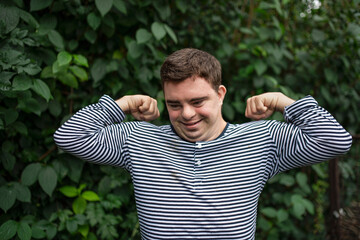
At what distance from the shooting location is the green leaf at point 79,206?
1783mm

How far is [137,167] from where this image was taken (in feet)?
3.89

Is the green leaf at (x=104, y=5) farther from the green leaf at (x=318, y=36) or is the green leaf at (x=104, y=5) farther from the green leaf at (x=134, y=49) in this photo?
the green leaf at (x=318, y=36)

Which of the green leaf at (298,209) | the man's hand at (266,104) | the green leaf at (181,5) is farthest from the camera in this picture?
the green leaf at (298,209)

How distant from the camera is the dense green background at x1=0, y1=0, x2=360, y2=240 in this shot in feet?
5.17

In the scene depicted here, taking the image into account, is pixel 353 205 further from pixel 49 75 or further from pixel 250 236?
pixel 49 75

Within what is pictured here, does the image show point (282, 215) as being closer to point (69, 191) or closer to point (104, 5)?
point (69, 191)

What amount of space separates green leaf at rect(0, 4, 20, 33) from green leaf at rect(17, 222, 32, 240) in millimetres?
821

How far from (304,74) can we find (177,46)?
915 millimetres

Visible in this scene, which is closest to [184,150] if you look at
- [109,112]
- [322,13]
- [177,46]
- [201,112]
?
[201,112]

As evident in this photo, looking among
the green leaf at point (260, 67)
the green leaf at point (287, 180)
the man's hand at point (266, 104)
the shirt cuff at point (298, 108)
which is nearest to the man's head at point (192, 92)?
the man's hand at point (266, 104)

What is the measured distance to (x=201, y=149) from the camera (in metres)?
1.17

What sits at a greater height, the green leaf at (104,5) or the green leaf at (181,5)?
the green leaf at (181,5)

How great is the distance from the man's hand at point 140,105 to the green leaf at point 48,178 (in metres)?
0.61

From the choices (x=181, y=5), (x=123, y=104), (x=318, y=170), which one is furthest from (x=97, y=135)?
(x=318, y=170)
